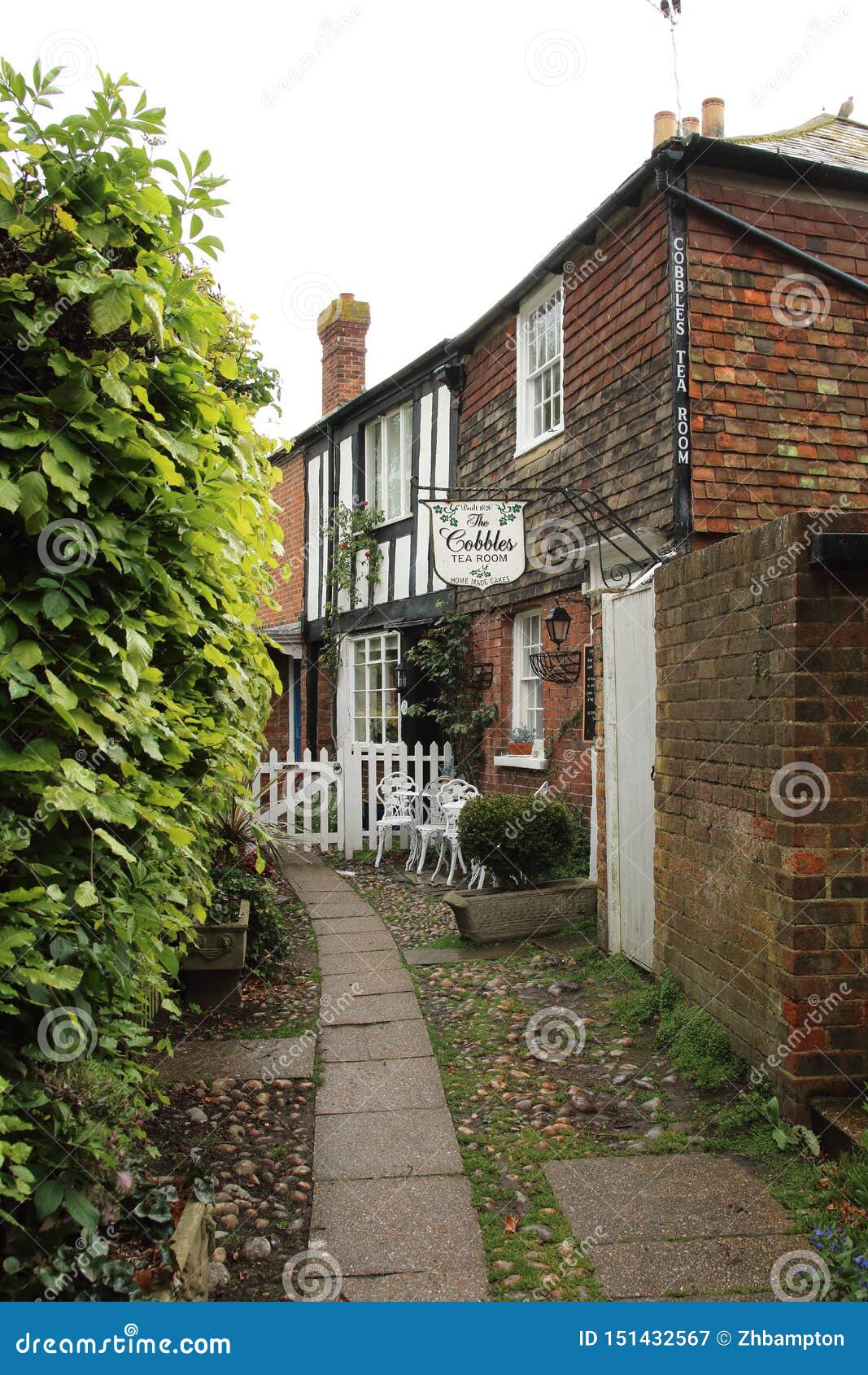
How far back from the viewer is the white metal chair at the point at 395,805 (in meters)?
10.4

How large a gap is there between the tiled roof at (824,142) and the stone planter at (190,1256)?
7.62 meters

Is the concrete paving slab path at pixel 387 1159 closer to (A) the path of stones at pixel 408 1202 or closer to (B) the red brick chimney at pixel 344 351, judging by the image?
(A) the path of stones at pixel 408 1202

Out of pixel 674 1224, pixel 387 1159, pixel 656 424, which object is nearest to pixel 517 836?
pixel 656 424

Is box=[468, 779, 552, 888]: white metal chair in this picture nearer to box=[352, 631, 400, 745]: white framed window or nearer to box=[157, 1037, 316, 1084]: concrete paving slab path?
box=[157, 1037, 316, 1084]: concrete paving slab path

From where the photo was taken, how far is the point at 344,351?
50.2ft

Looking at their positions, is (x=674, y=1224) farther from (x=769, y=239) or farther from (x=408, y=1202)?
(x=769, y=239)

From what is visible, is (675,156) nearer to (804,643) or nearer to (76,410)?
(804,643)

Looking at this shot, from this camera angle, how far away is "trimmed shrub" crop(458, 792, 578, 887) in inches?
275

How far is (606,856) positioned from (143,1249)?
4.08m

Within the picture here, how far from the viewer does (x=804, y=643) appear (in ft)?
11.7

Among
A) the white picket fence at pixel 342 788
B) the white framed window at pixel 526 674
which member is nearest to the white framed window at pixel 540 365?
the white framed window at pixel 526 674

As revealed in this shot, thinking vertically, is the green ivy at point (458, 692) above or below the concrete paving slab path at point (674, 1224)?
above

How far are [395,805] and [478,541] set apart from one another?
3521 mm

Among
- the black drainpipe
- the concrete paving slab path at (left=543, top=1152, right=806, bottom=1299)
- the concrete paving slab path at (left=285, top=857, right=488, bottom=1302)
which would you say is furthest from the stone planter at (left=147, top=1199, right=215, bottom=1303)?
the black drainpipe
